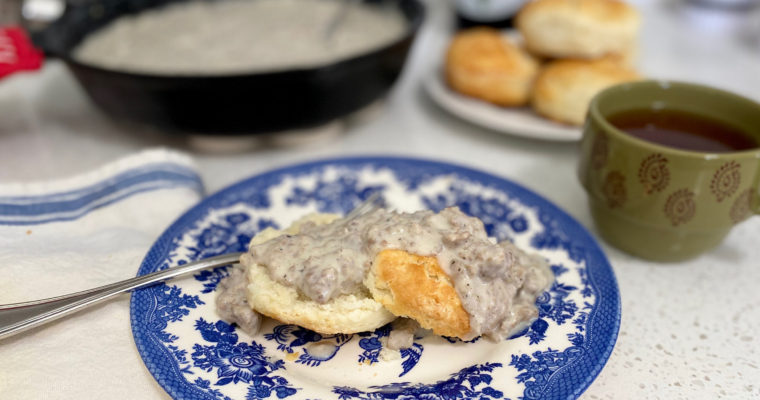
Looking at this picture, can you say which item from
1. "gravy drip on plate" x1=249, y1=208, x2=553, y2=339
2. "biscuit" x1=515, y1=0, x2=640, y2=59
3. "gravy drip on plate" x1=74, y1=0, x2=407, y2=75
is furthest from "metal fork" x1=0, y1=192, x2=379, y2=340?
"biscuit" x1=515, y1=0, x2=640, y2=59

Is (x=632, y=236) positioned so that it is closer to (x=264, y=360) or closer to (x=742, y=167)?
(x=742, y=167)

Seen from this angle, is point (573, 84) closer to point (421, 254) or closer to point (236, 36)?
point (421, 254)

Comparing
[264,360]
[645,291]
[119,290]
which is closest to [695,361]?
[645,291]

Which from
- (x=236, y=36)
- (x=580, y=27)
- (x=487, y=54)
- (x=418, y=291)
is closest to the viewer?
(x=418, y=291)

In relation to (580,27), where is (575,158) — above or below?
below

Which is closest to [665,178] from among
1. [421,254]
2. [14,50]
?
[421,254]

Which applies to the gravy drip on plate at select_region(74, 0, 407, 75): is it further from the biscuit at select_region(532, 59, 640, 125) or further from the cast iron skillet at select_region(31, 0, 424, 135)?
the biscuit at select_region(532, 59, 640, 125)
